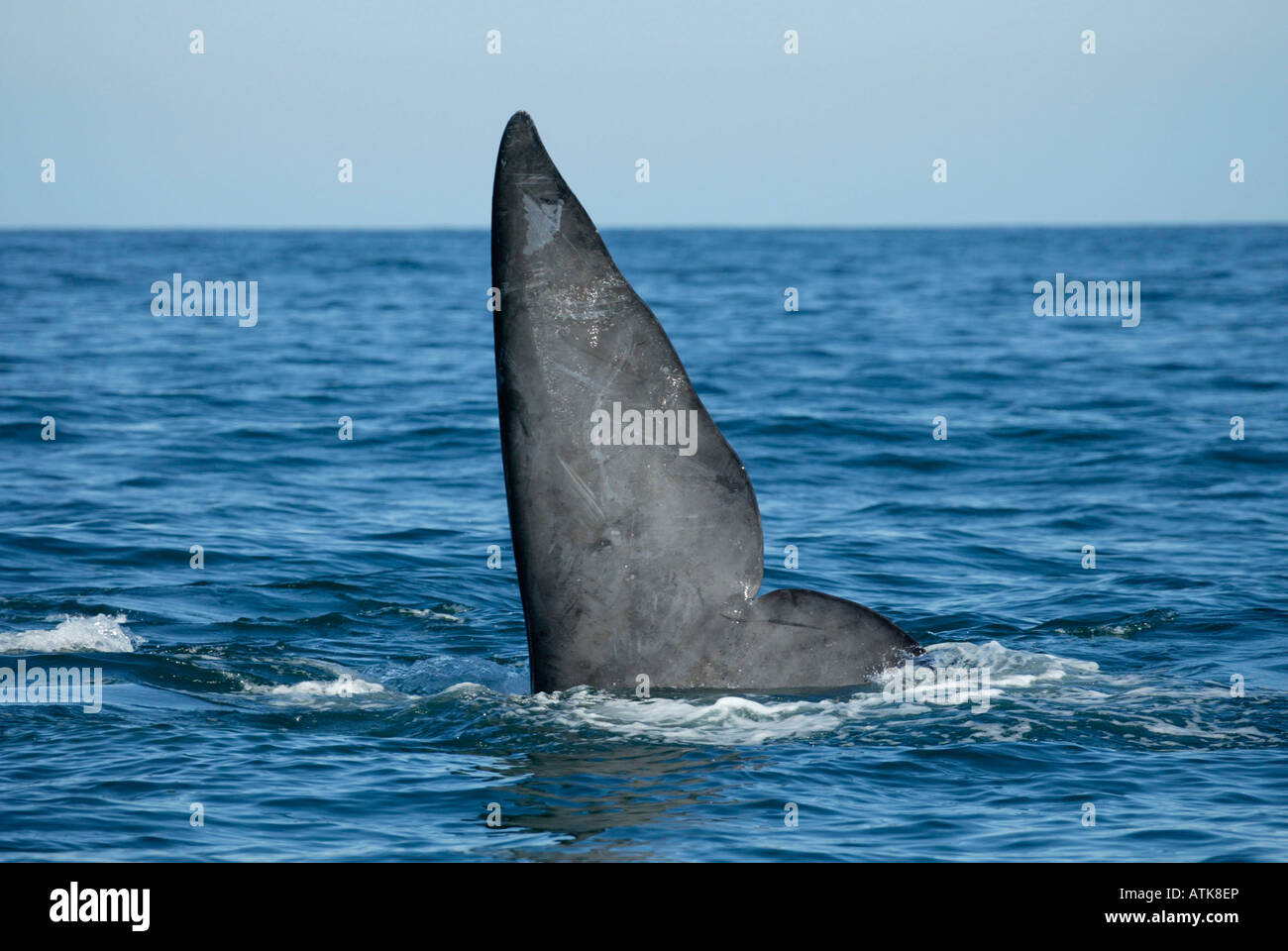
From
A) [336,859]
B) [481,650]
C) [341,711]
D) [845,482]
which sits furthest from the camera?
[845,482]

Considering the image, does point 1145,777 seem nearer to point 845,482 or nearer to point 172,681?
point 172,681

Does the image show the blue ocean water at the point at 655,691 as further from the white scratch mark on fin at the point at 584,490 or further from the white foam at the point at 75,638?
the white scratch mark on fin at the point at 584,490

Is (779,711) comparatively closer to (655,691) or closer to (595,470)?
(655,691)

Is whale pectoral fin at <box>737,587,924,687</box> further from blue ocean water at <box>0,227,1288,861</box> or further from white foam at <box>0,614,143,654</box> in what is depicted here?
white foam at <box>0,614,143,654</box>

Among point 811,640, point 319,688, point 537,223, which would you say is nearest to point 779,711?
point 811,640

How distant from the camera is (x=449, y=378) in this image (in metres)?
29.7

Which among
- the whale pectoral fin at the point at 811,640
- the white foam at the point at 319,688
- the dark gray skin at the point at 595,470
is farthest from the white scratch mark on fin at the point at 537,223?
the white foam at the point at 319,688

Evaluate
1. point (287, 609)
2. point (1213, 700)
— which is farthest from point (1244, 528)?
point (287, 609)

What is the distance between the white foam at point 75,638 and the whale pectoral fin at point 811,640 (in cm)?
545

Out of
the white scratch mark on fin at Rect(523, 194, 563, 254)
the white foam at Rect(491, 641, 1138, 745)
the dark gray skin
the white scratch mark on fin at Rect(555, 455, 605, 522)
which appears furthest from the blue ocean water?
the white scratch mark on fin at Rect(523, 194, 563, 254)

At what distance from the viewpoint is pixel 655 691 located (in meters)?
7.33

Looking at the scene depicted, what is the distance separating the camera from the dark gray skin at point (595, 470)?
6816 mm

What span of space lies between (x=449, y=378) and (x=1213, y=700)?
2184 centimetres

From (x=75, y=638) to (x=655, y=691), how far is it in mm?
5599
